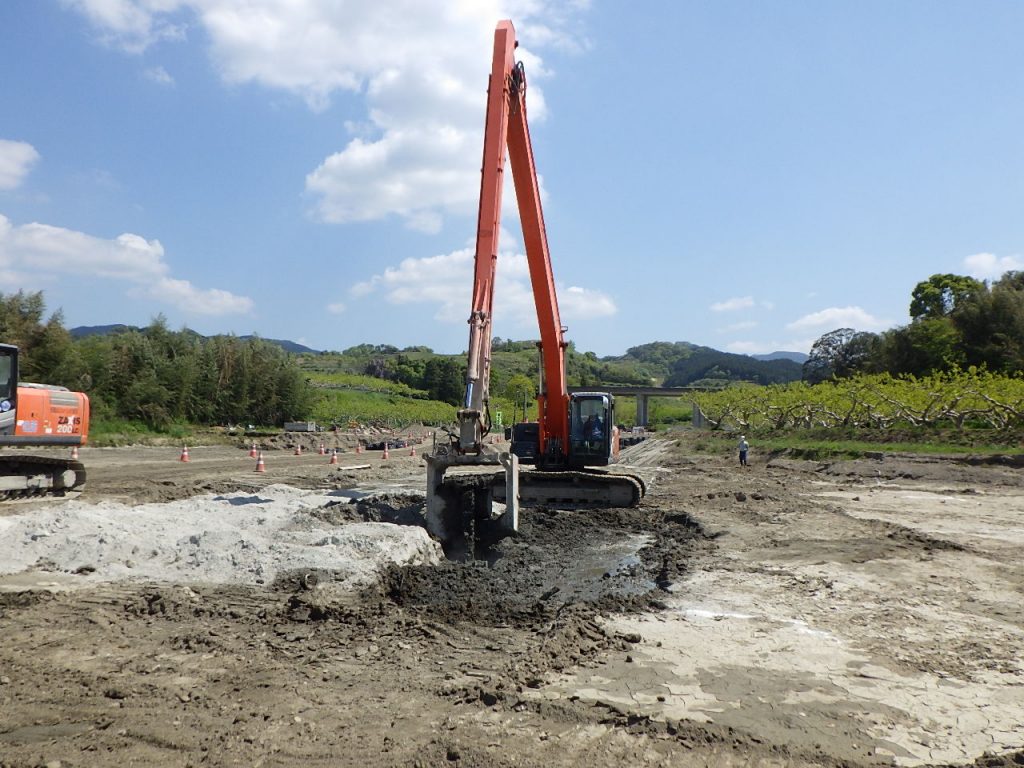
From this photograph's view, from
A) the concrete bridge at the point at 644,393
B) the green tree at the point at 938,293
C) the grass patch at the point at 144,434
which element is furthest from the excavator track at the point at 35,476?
the concrete bridge at the point at 644,393

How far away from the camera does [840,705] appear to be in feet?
16.1

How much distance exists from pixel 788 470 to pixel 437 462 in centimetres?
2102

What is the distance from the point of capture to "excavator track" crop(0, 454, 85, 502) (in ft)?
44.7

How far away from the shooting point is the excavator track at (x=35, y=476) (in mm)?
13617

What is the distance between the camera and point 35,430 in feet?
42.8

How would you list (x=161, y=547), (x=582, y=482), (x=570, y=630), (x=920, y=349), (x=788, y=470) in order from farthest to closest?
1. (x=920, y=349)
2. (x=788, y=470)
3. (x=582, y=482)
4. (x=161, y=547)
5. (x=570, y=630)

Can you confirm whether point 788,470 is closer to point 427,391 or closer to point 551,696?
point 551,696

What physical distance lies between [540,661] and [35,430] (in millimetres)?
11587

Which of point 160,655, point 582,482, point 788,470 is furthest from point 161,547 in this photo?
point 788,470

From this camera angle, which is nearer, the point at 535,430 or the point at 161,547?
the point at 161,547

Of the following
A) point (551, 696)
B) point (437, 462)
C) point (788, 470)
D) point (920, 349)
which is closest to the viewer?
point (551, 696)

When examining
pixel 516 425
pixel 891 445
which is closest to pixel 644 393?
pixel 891 445

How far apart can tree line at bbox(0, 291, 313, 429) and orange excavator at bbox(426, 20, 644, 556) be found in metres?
22.4

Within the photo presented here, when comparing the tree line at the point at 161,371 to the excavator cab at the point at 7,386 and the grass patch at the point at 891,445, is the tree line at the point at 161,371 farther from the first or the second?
the grass patch at the point at 891,445
